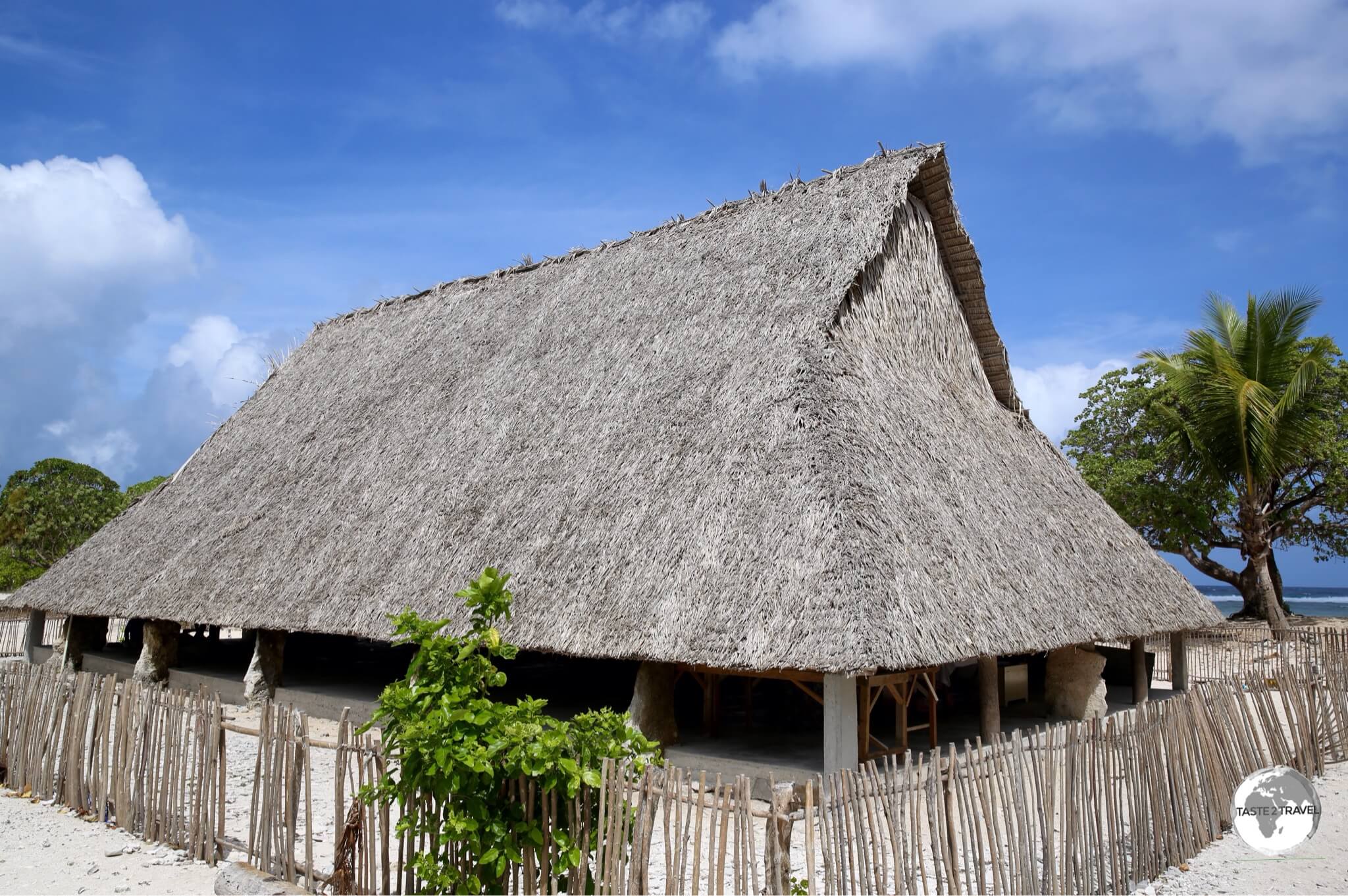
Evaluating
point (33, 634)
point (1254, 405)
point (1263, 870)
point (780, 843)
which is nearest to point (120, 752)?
point (780, 843)

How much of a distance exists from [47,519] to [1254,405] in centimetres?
3323

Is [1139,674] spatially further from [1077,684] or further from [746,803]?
[746,803]

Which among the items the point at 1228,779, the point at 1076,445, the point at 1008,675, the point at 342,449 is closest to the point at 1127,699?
the point at 1008,675

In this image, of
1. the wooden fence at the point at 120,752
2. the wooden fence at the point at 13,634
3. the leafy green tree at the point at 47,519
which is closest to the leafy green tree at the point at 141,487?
the leafy green tree at the point at 47,519

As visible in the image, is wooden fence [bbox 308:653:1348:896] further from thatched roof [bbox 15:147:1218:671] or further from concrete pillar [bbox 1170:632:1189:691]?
concrete pillar [bbox 1170:632:1189:691]

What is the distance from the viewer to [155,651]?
40.3 feet

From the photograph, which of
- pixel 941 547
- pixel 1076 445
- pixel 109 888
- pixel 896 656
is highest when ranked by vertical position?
pixel 1076 445

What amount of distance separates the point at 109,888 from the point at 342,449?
24.0 feet

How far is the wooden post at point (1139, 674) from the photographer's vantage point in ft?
36.7

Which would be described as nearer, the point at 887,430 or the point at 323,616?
the point at 887,430

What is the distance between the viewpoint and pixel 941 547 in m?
7.51

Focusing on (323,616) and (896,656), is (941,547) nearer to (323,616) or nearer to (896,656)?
(896,656)

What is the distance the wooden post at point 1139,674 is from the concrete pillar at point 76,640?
14.1 m

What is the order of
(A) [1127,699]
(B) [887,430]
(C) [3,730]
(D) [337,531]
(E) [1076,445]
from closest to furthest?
1. (C) [3,730]
2. (B) [887,430]
3. (D) [337,531]
4. (A) [1127,699]
5. (E) [1076,445]
